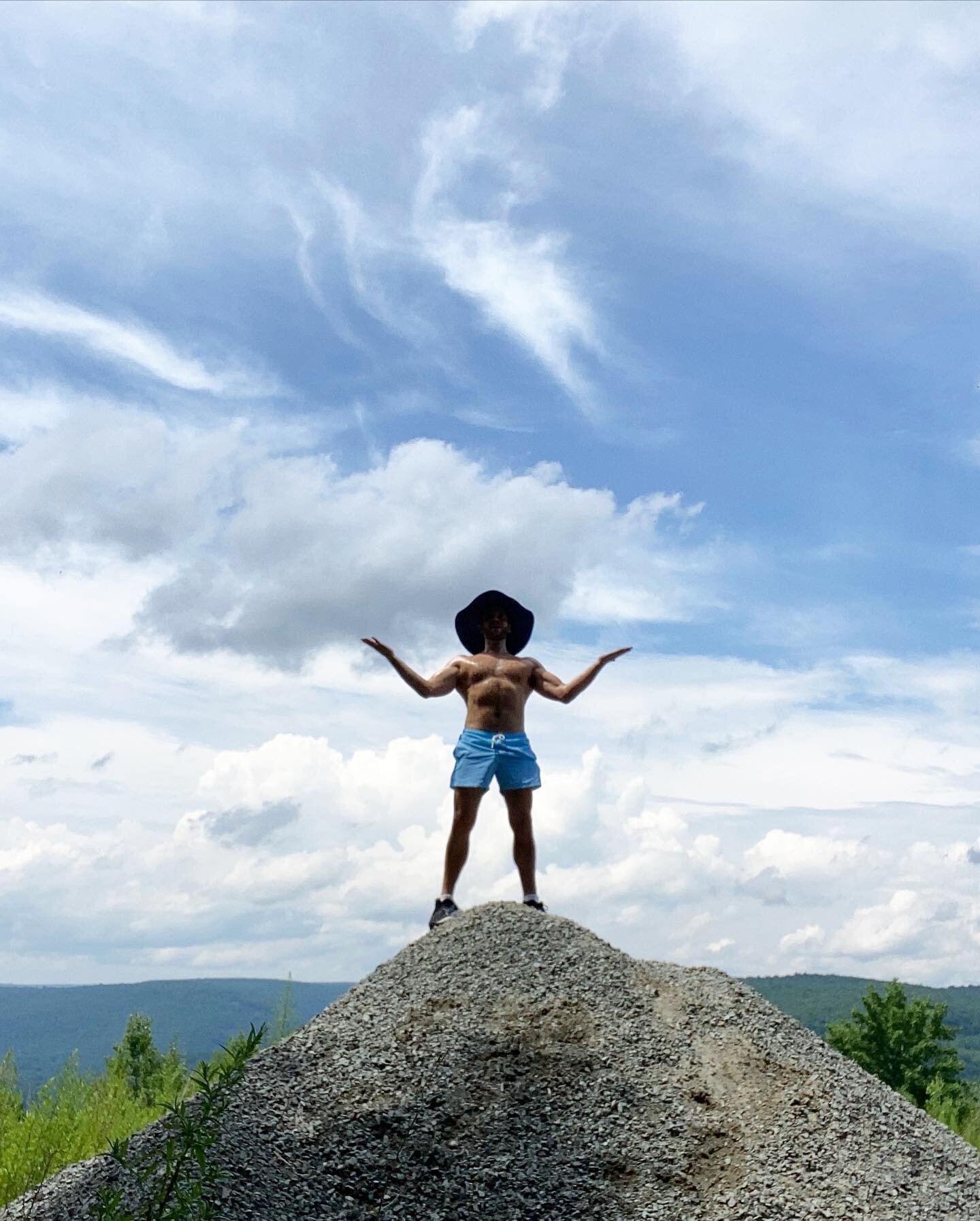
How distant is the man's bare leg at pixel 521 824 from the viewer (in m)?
9.67

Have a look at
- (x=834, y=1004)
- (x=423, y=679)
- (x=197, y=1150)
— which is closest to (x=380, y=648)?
(x=423, y=679)

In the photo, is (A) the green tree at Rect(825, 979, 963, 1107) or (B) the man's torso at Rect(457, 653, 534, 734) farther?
(A) the green tree at Rect(825, 979, 963, 1107)

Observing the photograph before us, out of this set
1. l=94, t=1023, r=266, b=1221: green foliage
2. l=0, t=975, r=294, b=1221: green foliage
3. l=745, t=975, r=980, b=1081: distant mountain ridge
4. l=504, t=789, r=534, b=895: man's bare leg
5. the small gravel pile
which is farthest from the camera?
l=745, t=975, r=980, b=1081: distant mountain ridge

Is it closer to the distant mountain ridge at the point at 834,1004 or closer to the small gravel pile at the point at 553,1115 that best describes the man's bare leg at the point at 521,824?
the small gravel pile at the point at 553,1115

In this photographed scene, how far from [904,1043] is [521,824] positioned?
7975 millimetres

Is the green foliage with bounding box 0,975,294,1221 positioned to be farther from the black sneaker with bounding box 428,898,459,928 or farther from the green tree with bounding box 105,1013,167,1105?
the black sneaker with bounding box 428,898,459,928

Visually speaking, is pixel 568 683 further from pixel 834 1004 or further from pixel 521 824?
pixel 834 1004

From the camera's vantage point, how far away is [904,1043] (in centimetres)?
1467

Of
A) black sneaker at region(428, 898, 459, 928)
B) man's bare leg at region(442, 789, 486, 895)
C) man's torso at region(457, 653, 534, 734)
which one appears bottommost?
black sneaker at region(428, 898, 459, 928)

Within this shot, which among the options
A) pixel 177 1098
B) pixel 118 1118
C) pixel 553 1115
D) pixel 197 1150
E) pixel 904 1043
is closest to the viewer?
pixel 197 1150

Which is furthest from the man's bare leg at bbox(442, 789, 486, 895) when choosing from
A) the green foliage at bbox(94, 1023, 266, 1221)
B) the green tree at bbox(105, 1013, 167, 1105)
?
the green foliage at bbox(94, 1023, 266, 1221)

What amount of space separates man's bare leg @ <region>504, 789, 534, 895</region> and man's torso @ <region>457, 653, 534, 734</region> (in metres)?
0.53

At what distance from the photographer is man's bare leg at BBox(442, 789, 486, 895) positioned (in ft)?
31.5

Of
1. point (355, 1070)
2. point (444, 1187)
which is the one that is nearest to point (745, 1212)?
point (444, 1187)
